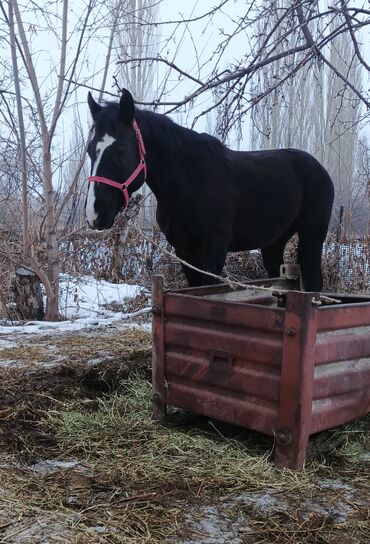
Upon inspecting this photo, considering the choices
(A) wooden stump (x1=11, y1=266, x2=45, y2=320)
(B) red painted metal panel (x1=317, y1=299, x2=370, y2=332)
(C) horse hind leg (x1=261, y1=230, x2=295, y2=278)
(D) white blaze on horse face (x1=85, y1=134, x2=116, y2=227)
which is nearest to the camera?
(B) red painted metal panel (x1=317, y1=299, x2=370, y2=332)

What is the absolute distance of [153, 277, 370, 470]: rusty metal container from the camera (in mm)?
2145

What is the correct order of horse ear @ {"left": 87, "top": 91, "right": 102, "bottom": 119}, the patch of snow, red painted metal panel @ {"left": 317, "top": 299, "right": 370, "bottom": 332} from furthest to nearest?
the patch of snow < horse ear @ {"left": 87, "top": 91, "right": 102, "bottom": 119} < red painted metal panel @ {"left": 317, "top": 299, "right": 370, "bottom": 332}

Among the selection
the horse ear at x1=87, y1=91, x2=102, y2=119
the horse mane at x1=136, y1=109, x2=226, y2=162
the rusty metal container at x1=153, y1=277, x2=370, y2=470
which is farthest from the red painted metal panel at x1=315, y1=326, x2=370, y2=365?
the horse ear at x1=87, y1=91, x2=102, y2=119

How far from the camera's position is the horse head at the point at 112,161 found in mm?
3205

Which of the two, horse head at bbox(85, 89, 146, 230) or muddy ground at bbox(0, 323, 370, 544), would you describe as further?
horse head at bbox(85, 89, 146, 230)

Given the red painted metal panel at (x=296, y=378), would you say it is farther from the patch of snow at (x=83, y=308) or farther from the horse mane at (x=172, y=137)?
the patch of snow at (x=83, y=308)

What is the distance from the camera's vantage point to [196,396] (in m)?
2.55

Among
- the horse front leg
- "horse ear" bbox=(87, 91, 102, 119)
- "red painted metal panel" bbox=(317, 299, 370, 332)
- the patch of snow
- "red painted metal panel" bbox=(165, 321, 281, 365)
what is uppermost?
"horse ear" bbox=(87, 91, 102, 119)

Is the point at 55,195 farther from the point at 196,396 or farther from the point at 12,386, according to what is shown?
the point at 196,396

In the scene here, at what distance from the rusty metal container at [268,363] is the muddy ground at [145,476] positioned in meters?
0.16

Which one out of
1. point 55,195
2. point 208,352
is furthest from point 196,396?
point 55,195

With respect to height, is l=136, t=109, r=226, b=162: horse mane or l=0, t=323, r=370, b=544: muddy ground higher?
l=136, t=109, r=226, b=162: horse mane

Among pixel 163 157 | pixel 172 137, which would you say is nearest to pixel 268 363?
pixel 163 157

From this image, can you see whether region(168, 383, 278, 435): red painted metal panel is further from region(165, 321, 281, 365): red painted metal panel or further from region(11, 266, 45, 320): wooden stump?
region(11, 266, 45, 320): wooden stump
